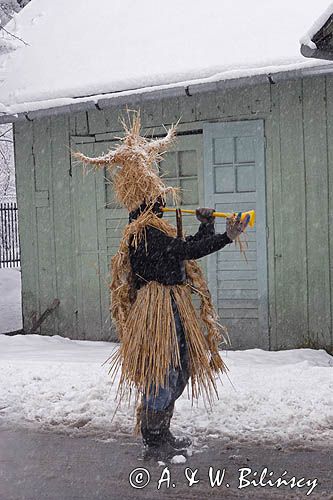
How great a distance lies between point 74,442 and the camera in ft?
16.7

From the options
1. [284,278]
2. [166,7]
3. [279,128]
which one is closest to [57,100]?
[166,7]

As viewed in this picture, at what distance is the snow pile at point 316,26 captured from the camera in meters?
4.31

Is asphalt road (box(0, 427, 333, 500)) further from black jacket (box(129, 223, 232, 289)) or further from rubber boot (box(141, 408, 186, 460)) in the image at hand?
black jacket (box(129, 223, 232, 289))

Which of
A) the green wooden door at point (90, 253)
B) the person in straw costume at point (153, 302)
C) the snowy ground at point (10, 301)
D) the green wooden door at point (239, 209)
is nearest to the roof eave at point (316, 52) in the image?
the person in straw costume at point (153, 302)

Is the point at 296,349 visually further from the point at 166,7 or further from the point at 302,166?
the point at 166,7

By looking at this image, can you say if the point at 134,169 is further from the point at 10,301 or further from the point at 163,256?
the point at 10,301

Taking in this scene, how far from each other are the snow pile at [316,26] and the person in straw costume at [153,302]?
1.03 m

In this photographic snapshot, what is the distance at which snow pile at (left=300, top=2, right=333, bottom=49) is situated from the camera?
4309 mm

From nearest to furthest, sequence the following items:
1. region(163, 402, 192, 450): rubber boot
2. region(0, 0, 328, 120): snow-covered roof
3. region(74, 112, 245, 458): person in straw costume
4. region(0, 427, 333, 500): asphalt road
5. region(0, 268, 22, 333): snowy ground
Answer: region(0, 427, 333, 500): asphalt road, region(74, 112, 245, 458): person in straw costume, region(163, 402, 192, 450): rubber boot, region(0, 0, 328, 120): snow-covered roof, region(0, 268, 22, 333): snowy ground

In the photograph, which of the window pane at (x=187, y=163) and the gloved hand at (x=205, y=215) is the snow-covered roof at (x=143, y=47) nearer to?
the window pane at (x=187, y=163)

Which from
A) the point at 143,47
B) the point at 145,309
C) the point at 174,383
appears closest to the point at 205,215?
the point at 145,309

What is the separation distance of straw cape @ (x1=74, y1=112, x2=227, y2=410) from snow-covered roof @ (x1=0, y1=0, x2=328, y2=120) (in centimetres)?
308

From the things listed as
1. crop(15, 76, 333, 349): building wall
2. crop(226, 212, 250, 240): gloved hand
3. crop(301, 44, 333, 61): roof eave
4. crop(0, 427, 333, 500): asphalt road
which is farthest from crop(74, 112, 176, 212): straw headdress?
crop(15, 76, 333, 349): building wall

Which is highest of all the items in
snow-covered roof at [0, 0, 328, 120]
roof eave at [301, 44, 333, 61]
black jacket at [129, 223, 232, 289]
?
snow-covered roof at [0, 0, 328, 120]
